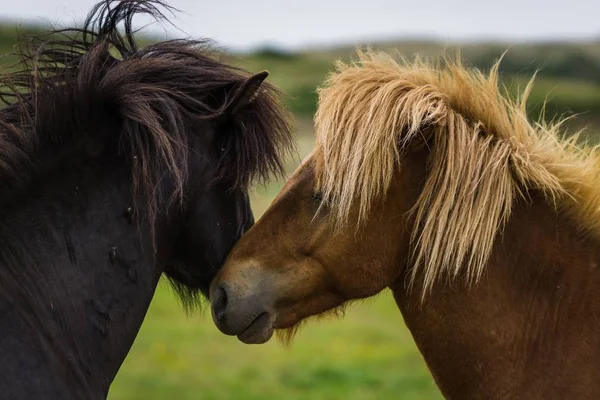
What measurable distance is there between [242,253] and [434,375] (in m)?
0.91

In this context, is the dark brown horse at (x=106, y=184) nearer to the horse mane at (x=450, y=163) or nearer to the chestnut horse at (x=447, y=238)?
the chestnut horse at (x=447, y=238)

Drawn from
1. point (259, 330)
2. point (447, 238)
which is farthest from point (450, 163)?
point (259, 330)

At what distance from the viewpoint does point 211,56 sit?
3.68 m

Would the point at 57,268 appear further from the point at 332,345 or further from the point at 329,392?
the point at 332,345

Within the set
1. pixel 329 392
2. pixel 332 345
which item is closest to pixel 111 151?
pixel 329 392

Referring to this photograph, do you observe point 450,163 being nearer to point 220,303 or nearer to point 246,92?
point 246,92

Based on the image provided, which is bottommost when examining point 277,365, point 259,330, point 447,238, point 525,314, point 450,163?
point 277,365

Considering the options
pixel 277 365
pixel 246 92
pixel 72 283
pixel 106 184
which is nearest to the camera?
pixel 72 283

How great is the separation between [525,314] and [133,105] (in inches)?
66.2

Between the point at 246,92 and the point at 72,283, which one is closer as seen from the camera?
the point at 72,283

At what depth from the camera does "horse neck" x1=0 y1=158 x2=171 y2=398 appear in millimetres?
2844

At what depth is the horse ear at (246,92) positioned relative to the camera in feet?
11.1

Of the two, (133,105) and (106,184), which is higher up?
(133,105)

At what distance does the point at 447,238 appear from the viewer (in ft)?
10.4
